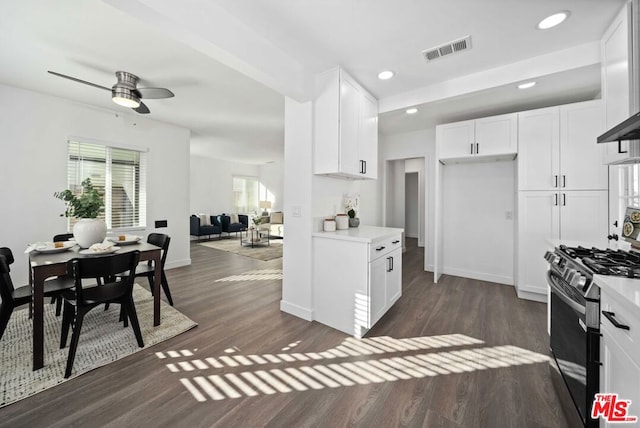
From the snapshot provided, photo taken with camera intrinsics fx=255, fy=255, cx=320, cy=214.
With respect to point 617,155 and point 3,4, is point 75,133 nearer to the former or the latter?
point 3,4

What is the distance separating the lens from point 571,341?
146cm

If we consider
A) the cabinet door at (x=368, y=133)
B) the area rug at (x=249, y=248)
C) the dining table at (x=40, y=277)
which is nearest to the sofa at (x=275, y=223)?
the area rug at (x=249, y=248)

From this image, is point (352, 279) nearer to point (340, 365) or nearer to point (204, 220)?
point (340, 365)

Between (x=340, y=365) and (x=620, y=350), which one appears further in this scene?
(x=340, y=365)

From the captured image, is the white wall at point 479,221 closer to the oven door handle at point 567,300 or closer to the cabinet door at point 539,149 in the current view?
the cabinet door at point 539,149

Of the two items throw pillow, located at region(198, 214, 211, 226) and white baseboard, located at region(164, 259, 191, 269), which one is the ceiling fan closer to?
white baseboard, located at region(164, 259, 191, 269)

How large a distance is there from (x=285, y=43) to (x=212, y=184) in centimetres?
762

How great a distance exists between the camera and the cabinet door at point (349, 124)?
268cm

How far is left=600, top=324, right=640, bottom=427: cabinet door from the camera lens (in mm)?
922

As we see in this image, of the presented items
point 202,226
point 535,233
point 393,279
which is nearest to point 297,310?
point 393,279

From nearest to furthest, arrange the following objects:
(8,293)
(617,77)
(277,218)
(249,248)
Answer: (617,77), (8,293), (249,248), (277,218)

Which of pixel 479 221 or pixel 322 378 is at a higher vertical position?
pixel 479 221

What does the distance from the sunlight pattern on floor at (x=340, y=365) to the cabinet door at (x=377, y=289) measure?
0.26 meters

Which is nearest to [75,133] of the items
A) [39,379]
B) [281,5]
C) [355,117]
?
[39,379]
